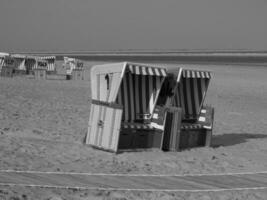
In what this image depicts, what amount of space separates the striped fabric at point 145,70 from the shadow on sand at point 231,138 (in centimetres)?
248

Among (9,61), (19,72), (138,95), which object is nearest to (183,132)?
(138,95)

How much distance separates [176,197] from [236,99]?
1915cm

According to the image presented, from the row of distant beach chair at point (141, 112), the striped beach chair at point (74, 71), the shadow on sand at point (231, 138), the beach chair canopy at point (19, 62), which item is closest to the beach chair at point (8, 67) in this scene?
the beach chair canopy at point (19, 62)

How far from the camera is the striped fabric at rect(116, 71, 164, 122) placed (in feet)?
39.6

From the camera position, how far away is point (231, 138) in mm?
14414

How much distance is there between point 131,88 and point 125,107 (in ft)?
1.44

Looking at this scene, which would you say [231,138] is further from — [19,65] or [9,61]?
[19,65]

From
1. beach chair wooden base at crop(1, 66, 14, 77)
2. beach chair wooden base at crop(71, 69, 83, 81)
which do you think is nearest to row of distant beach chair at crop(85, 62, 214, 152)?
beach chair wooden base at crop(1, 66, 14, 77)

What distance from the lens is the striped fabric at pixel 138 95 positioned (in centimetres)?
1208

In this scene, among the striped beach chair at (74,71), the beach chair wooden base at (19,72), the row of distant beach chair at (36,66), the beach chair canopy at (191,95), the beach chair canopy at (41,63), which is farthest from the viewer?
the beach chair canopy at (41,63)

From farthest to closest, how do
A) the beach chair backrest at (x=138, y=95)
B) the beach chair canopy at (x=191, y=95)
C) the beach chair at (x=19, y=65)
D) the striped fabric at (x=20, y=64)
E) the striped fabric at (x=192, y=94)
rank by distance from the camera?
the striped fabric at (x=20, y=64)
the beach chair at (x=19, y=65)
the striped fabric at (x=192, y=94)
the beach chair canopy at (x=191, y=95)
the beach chair backrest at (x=138, y=95)

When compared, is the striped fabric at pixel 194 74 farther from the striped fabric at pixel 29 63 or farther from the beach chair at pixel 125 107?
the striped fabric at pixel 29 63

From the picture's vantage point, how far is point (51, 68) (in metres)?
37.7

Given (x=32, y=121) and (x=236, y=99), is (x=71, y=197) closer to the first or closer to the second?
(x=32, y=121)
